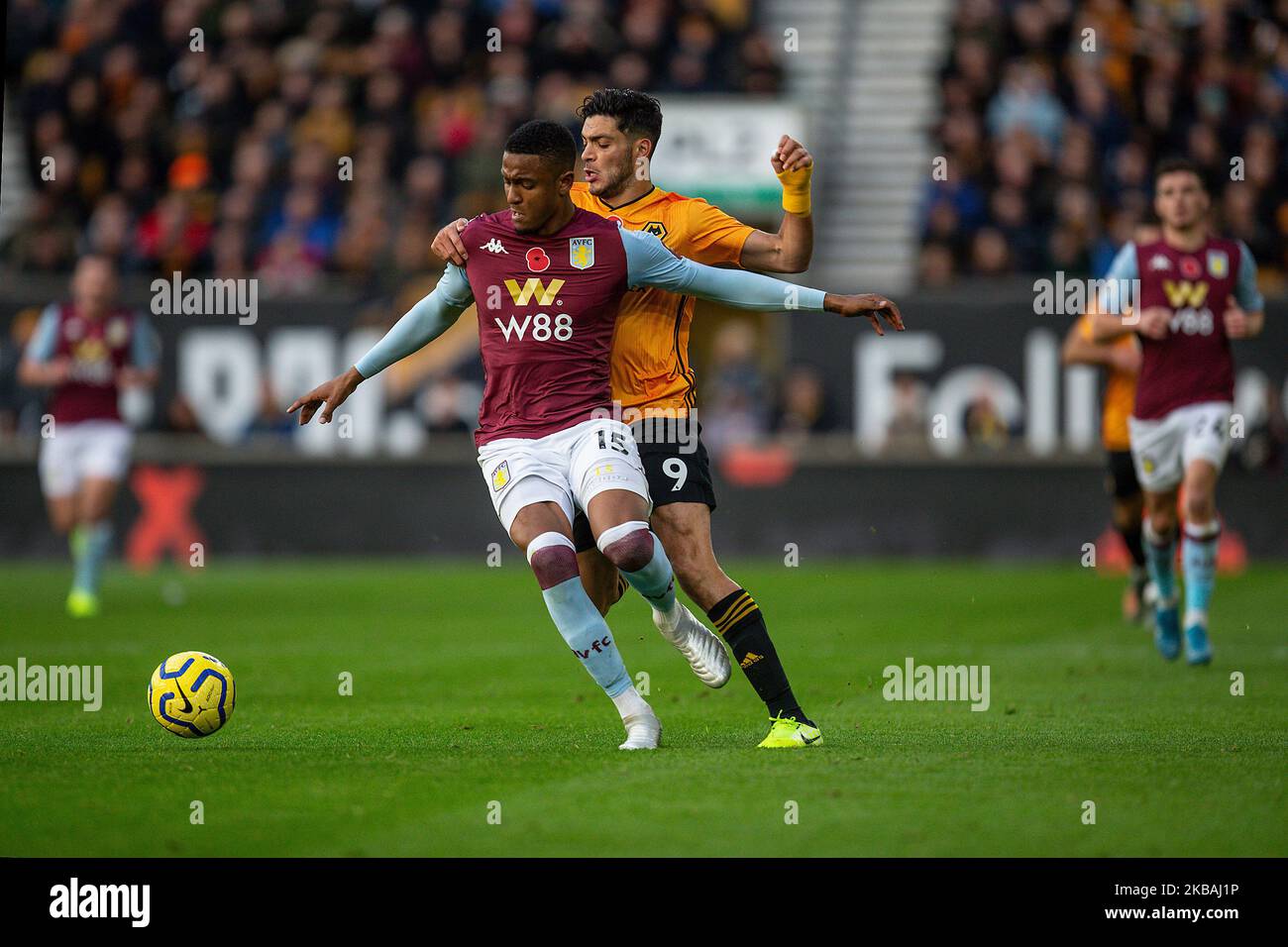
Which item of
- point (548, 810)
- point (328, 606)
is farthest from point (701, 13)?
point (548, 810)

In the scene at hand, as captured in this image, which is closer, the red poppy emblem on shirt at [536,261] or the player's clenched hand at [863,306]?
the player's clenched hand at [863,306]

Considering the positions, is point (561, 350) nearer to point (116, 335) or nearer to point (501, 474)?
point (501, 474)

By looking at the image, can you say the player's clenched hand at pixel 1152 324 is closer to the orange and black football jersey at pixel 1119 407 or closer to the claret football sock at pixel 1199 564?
the claret football sock at pixel 1199 564

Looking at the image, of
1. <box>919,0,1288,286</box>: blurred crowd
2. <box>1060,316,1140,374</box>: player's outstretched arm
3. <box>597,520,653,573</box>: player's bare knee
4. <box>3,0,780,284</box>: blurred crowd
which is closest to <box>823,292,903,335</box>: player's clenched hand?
<box>597,520,653,573</box>: player's bare knee

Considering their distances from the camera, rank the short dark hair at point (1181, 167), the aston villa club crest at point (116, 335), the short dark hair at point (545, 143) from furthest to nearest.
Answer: the aston villa club crest at point (116, 335) → the short dark hair at point (1181, 167) → the short dark hair at point (545, 143)

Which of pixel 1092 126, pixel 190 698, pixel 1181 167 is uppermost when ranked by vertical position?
pixel 1092 126

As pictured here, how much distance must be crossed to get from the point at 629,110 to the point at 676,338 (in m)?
0.89

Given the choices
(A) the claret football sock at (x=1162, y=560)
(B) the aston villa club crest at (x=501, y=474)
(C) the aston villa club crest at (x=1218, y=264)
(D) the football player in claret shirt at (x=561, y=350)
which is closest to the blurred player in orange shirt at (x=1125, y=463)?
(A) the claret football sock at (x=1162, y=560)

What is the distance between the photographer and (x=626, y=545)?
6711 millimetres

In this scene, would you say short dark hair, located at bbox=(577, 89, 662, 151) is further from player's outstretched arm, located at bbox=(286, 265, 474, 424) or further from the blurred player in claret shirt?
the blurred player in claret shirt

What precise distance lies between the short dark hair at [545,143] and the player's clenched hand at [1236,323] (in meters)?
4.81

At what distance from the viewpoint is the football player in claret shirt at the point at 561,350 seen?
6840 millimetres

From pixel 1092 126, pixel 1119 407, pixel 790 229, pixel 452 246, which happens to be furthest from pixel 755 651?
pixel 1092 126
